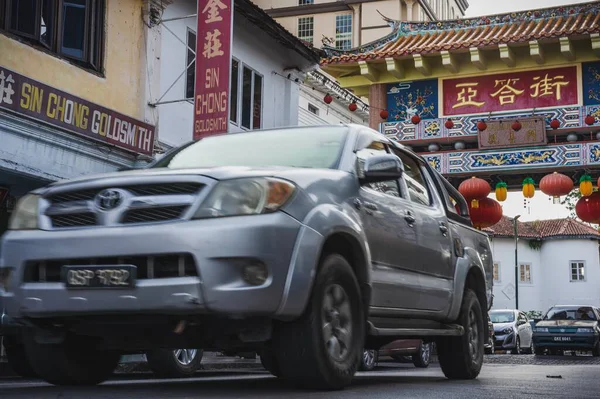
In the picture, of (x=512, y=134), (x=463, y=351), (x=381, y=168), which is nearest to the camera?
(x=381, y=168)

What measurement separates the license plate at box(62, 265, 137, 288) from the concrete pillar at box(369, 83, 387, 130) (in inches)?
731

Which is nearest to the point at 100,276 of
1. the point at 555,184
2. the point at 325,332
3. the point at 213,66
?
the point at 325,332

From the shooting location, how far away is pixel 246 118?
801 inches

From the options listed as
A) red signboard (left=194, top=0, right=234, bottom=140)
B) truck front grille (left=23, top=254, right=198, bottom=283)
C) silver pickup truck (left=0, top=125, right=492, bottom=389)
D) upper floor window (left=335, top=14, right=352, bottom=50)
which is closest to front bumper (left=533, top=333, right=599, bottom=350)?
red signboard (left=194, top=0, right=234, bottom=140)

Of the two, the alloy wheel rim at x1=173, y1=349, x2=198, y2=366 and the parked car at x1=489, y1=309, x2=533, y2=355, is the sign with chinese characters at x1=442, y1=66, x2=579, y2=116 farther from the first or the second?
the alloy wheel rim at x1=173, y1=349, x2=198, y2=366

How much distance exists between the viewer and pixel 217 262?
5.05 meters

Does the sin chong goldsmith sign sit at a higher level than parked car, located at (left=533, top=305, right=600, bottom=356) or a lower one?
higher

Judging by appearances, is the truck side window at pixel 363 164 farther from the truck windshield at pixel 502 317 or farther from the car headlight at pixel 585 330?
the truck windshield at pixel 502 317

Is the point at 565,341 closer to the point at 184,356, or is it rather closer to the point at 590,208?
the point at 590,208

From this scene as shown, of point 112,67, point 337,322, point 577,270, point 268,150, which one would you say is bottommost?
point 337,322

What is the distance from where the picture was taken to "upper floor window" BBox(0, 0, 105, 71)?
13.5 m

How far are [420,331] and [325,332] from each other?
1.63m

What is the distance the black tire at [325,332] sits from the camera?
5.37 meters

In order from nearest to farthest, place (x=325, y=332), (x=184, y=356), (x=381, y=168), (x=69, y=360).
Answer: (x=325, y=332) < (x=69, y=360) < (x=381, y=168) < (x=184, y=356)
